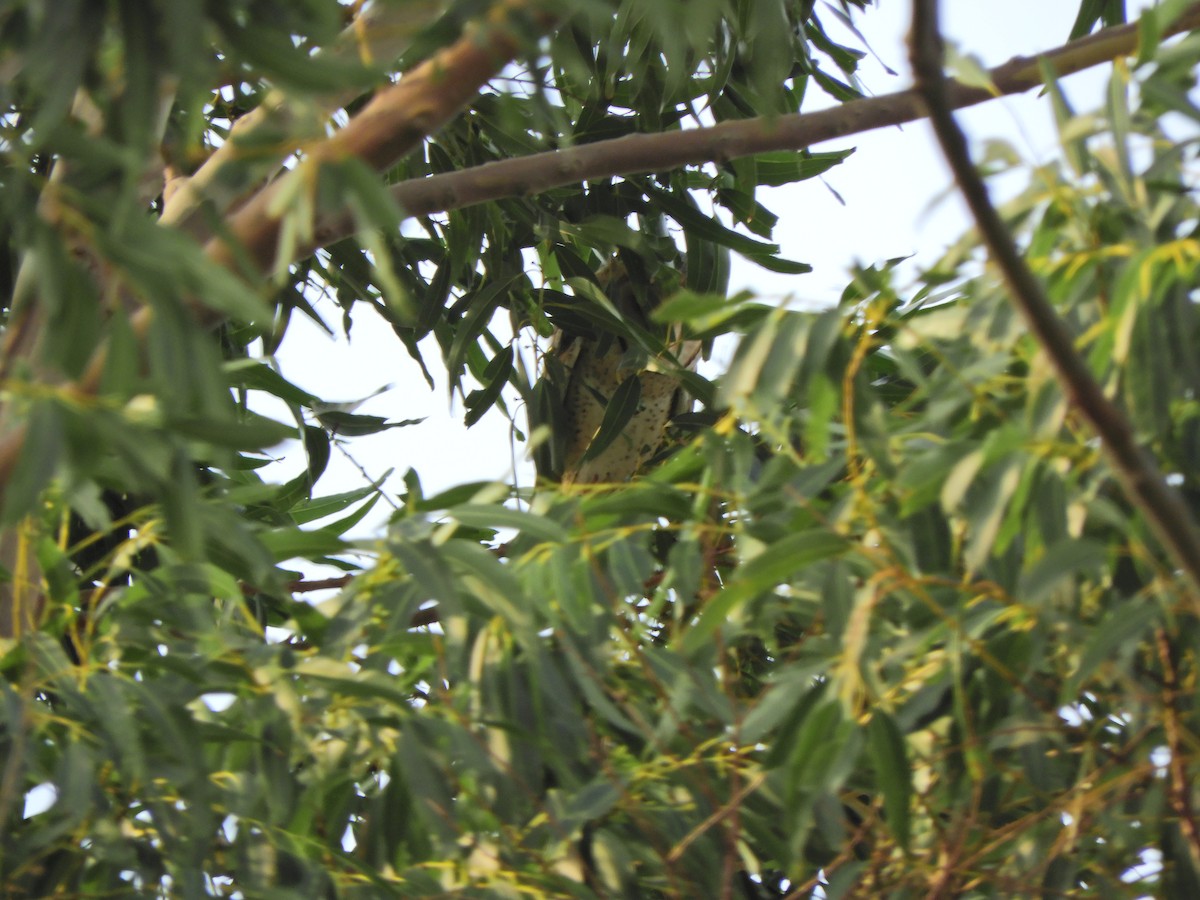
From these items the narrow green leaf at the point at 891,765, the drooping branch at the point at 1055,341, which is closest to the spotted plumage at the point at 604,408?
the narrow green leaf at the point at 891,765

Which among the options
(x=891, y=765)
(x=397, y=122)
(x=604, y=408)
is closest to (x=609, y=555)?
(x=891, y=765)

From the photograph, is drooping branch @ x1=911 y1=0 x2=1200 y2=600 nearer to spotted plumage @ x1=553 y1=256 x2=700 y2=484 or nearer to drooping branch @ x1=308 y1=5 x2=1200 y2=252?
drooping branch @ x1=308 y1=5 x2=1200 y2=252

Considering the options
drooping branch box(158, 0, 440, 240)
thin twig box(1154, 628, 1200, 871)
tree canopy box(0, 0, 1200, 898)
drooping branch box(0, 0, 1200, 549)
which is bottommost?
thin twig box(1154, 628, 1200, 871)

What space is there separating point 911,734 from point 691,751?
15 centimetres

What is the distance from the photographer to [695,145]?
3.86ft

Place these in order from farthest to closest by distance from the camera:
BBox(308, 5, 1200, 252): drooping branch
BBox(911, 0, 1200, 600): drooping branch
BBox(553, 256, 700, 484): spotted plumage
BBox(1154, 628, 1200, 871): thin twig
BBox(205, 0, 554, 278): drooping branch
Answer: BBox(553, 256, 700, 484): spotted plumage < BBox(308, 5, 1200, 252): drooping branch < BBox(205, 0, 554, 278): drooping branch < BBox(1154, 628, 1200, 871): thin twig < BBox(911, 0, 1200, 600): drooping branch

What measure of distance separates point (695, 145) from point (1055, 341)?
2.03 ft

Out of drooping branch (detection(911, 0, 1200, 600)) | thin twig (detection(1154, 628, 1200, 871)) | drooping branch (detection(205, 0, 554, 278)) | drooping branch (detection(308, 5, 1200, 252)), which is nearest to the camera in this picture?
drooping branch (detection(911, 0, 1200, 600))

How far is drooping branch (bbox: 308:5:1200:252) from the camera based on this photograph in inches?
44.7

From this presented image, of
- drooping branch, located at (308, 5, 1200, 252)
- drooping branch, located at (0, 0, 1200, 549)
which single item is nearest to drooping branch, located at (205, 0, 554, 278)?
drooping branch, located at (0, 0, 1200, 549)

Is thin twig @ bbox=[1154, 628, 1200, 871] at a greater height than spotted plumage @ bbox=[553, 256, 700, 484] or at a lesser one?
lesser

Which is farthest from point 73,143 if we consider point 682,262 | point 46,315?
point 682,262

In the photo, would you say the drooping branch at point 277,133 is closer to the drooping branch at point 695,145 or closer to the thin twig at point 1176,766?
the drooping branch at point 695,145

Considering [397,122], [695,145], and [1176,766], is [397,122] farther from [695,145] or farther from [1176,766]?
[1176,766]
